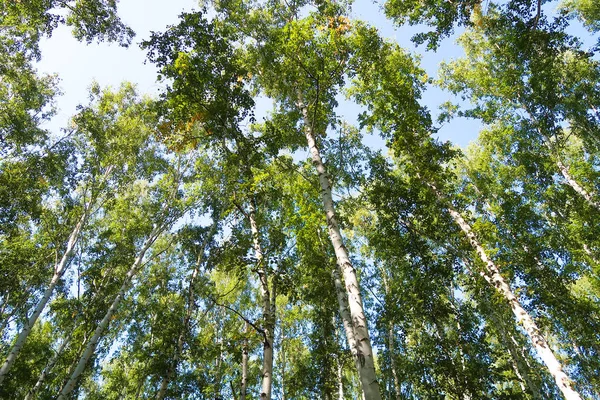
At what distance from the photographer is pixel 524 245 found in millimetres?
16859

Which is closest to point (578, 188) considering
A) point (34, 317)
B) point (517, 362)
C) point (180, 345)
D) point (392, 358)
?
point (517, 362)

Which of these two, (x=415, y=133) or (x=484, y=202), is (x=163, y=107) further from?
(x=484, y=202)

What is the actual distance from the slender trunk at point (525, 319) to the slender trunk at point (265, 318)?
6.55m

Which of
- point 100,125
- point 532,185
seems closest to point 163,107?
point 100,125

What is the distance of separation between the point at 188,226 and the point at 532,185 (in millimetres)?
19306

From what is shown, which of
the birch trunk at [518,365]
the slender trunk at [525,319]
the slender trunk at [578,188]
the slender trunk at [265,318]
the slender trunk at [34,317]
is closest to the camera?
the slender trunk at [265,318]

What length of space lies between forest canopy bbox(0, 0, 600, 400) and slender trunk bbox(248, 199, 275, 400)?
132 millimetres

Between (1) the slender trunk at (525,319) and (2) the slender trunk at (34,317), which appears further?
(2) the slender trunk at (34,317)

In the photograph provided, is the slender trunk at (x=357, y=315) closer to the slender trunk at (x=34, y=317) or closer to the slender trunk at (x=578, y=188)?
the slender trunk at (x=34, y=317)

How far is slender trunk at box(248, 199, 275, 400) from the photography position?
20.0 feet

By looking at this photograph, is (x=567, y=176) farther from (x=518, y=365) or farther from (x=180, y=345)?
(x=180, y=345)

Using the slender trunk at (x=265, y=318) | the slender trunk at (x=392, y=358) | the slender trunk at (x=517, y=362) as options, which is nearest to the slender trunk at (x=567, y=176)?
the slender trunk at (x=517, y=362)

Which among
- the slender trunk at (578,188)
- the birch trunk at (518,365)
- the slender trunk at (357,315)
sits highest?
the slender trunk at (578,188)

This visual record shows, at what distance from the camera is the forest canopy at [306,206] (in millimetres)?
8875
